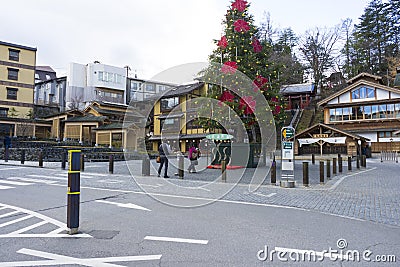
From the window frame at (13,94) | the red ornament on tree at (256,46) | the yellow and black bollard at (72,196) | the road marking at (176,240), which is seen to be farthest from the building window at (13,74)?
the road marking at (176,240)

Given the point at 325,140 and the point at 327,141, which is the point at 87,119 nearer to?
the point at 325,140

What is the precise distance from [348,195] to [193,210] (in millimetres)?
5439

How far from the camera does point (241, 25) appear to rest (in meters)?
18.6

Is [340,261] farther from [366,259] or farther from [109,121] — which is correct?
[109,121]

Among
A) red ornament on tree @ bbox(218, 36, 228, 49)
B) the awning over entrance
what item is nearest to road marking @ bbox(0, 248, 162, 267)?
red ornament on tree @ bbox(218, 36, 228, 49)

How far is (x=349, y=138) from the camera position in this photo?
32.9 m

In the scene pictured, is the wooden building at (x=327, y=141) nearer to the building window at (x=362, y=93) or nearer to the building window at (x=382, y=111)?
the building window at (x=382, y=111)

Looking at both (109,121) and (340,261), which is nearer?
(340,261)

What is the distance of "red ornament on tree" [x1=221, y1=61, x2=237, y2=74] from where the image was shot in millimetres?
17438

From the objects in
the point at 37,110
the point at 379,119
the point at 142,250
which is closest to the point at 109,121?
the point at 37,110

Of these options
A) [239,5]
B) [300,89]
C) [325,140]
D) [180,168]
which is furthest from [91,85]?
[180,168]

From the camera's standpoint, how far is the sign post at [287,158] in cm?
1131

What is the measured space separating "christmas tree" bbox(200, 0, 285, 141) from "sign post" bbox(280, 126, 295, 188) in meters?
5.99

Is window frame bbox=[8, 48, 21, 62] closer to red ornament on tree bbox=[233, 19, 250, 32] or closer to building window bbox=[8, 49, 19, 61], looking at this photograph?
building window bbox=[8, 49, 19, 61]
